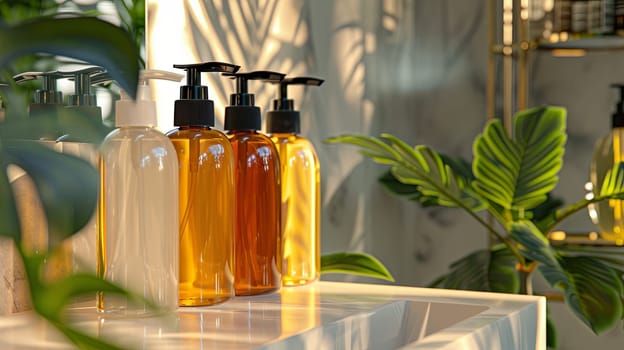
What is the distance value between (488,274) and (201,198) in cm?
65

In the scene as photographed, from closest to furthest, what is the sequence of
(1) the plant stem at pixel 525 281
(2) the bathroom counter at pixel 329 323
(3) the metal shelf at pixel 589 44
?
(2) the bathroom counter at pixel 329 323 < (1) the plant stem at pixel 525 281 < (3) the metal shelf at pixel 589 44

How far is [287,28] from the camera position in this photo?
1180 millimetres

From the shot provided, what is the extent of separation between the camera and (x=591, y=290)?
1032mm

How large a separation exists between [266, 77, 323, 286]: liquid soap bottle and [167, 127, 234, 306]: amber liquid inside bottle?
17cm

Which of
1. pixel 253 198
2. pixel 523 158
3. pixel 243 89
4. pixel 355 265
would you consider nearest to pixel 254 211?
pixel 253 198

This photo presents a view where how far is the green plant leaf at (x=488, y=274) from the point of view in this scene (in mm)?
1181

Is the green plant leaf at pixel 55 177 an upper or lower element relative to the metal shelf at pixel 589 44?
lower

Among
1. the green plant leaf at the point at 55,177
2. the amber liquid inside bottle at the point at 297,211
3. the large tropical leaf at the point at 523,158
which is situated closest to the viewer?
the green plant leaf at the point at 55,177

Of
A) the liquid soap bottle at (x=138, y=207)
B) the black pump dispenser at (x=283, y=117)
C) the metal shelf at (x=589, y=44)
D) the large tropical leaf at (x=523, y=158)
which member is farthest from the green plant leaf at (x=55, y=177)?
the metal shelf at (x=589, y=44)

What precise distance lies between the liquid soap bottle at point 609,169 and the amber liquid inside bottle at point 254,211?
0.74 metres

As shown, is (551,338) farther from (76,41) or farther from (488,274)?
(76,41)

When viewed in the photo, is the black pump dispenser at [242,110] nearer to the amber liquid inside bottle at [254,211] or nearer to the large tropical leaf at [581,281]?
the amber liquid inside bottle at [254,211]

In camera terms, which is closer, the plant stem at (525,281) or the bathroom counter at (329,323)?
the bathroom counter at (329,323)

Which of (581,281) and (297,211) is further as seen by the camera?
(581,281)
